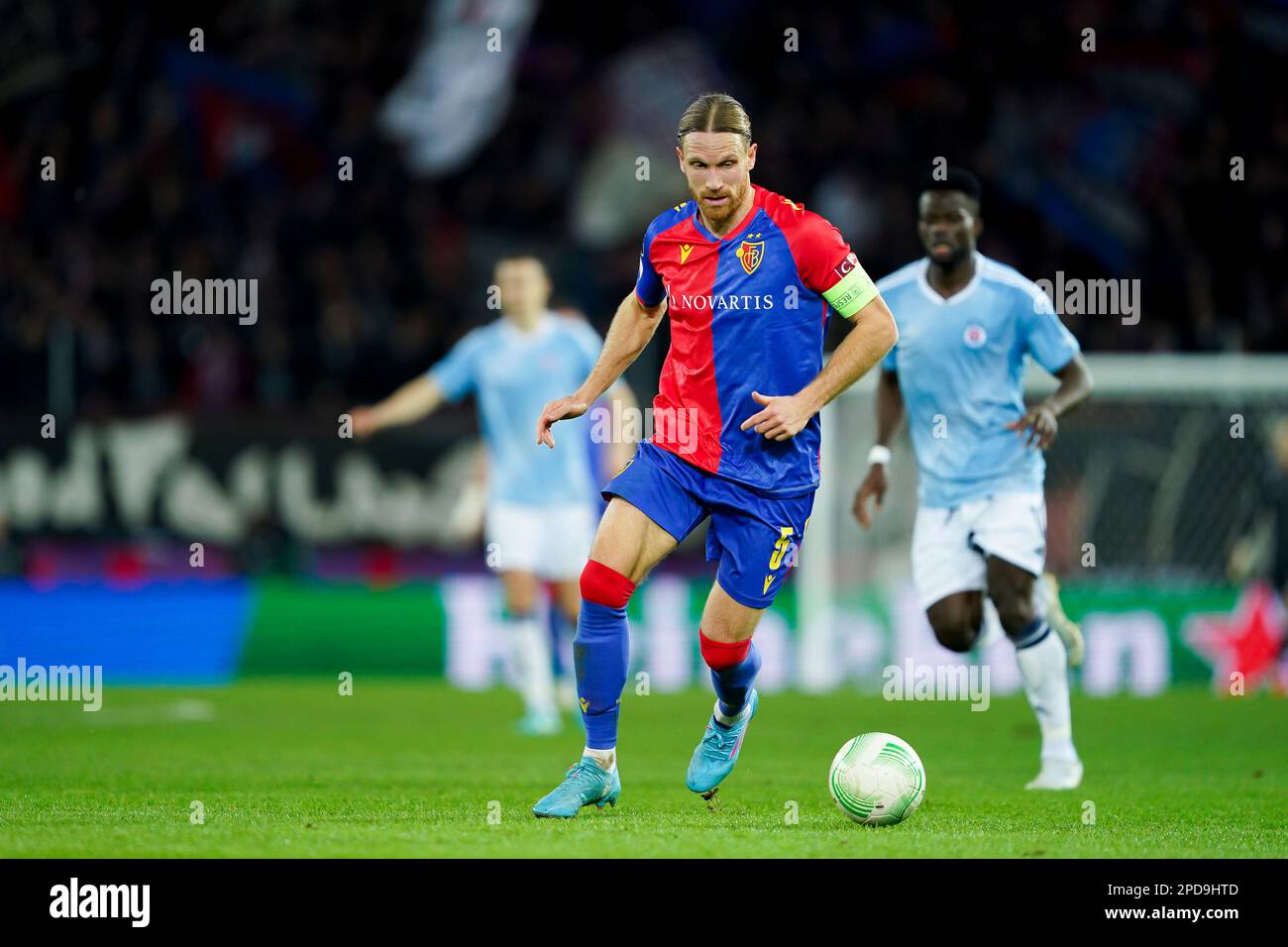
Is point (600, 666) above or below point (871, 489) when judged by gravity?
below

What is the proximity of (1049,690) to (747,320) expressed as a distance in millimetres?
2681

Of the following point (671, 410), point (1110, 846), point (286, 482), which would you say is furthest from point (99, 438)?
point (1110, 846)

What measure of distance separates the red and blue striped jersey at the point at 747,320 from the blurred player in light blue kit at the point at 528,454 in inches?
182

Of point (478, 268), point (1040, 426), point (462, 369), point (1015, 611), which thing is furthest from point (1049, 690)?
point (478, 268)

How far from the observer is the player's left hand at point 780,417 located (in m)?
6.75

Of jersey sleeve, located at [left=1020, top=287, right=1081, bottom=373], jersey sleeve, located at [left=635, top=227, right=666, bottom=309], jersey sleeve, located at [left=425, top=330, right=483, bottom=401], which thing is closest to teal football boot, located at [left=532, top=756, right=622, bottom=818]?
jersey sleeve, located at [left=635, top=227, right=666, bottom=309]

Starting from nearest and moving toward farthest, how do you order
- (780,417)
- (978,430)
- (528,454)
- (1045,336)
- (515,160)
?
(780,417) → (1045,336) → (978,430) → (528,454) → (515,160)

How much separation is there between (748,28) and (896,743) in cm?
1553

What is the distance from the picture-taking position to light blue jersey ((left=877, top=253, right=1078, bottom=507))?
28.3 feet

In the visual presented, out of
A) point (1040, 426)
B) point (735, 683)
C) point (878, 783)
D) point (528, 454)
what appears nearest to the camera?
point (878, 783)

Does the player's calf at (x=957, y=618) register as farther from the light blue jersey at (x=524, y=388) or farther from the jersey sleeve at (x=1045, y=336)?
the light blue jersey at (x=524, y=388)

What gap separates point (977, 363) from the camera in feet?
28.5

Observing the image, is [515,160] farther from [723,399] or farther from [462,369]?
[723,399]

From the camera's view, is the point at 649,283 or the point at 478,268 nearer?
the point at 649,283
